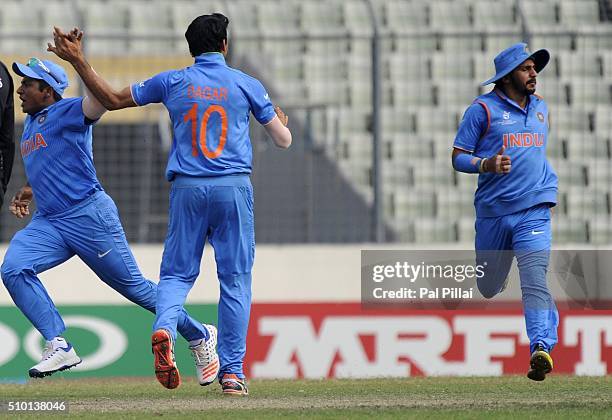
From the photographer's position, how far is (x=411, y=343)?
1189 centimetres

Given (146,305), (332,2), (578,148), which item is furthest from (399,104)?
(146,305)

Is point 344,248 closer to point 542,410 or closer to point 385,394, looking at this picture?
point 385,394

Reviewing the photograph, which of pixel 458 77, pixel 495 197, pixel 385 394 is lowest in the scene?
Result: pixel 385 394

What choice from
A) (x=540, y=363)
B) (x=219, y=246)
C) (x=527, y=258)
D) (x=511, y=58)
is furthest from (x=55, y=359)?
(x=511, y=58)

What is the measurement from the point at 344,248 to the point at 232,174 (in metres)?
4.31

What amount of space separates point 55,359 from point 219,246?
47.8 inches

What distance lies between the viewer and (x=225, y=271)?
8.16 metres

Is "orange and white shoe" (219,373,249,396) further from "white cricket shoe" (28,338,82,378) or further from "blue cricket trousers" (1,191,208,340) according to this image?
"white cricket shoe" (28,338,82,378)

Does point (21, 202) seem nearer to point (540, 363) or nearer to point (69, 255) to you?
point (69, 255)

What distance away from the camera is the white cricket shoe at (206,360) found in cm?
856

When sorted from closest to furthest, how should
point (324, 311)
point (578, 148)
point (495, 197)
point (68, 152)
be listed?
point (68, 152) → point (495, 197) → point (324, 311) → point (578, 148)

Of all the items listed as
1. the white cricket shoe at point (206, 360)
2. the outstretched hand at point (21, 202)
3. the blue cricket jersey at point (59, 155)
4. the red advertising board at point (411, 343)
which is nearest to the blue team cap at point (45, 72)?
the blue cricket jersey at point (59, 155)

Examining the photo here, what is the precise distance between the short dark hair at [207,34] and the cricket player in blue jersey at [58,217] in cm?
89

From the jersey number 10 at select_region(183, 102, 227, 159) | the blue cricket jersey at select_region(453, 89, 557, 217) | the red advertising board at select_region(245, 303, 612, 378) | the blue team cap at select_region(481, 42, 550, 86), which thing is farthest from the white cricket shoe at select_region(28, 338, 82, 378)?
the red advertising board at select_region(245, 303, 612, 378)
